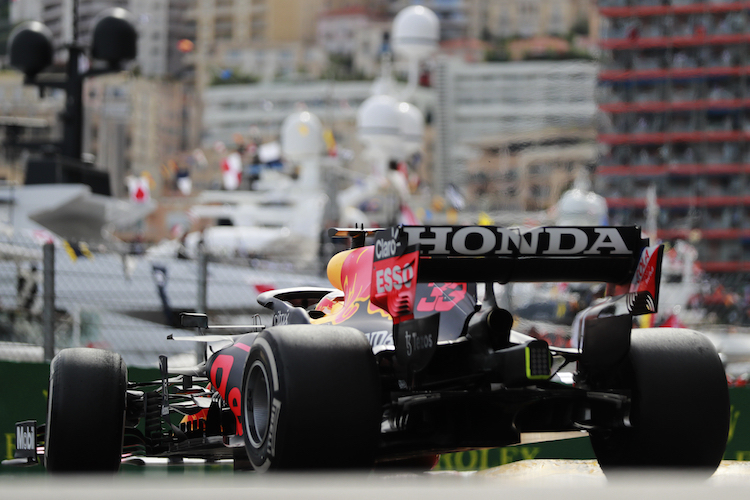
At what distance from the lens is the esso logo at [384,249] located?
3953mm

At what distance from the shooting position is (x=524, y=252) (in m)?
4.20

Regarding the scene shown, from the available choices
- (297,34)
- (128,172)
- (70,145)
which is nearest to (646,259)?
(70,145)

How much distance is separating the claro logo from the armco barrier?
11.1ft

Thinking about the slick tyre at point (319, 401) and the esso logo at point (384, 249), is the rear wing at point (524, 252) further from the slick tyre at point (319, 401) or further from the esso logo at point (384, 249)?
the slick tyre at point (319, 401)

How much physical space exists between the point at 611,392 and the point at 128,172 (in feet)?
308

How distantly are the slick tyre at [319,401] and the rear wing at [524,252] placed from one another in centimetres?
41

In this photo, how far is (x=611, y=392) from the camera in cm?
443

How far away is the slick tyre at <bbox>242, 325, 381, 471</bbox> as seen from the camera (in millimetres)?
3758

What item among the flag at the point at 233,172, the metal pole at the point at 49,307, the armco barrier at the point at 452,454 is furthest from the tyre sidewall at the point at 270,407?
the flag at the point at 233,172

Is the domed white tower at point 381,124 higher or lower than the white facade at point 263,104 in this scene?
lower

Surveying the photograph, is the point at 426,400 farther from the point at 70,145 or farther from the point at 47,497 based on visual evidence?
the point at 70,145

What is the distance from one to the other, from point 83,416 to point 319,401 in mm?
1333

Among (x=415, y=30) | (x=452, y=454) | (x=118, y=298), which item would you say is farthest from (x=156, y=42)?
(x=452, y=454)

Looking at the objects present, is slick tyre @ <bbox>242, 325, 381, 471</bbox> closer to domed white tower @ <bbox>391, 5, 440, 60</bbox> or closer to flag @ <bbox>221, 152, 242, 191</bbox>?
domed white tower @ <bbox>391, 5, 440, 60</bbox>
